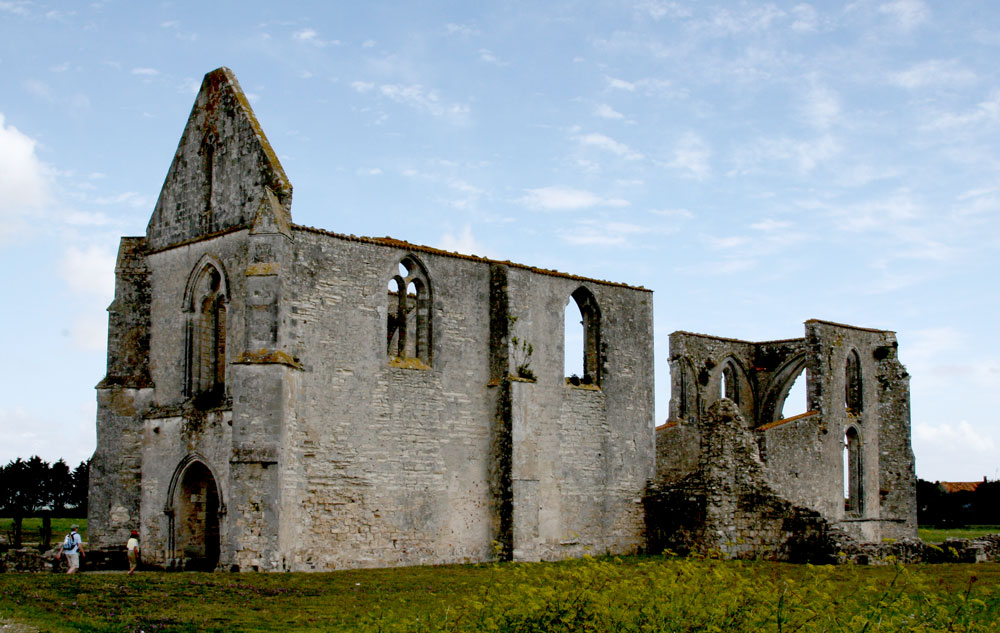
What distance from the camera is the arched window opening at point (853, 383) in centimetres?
3198

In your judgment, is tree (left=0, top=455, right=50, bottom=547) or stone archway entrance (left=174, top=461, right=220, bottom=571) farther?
tree (left=0, top=455, right=50, bottom=547)

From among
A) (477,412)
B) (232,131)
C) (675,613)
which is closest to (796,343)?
(477,412)

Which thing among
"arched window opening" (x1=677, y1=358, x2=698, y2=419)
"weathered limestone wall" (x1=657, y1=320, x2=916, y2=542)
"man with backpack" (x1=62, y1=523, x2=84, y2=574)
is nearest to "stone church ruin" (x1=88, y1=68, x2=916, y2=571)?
"man with backpack" (x1=62, y1=523, x2=84, y2=574)

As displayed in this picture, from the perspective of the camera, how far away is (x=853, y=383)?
3216 centimetres

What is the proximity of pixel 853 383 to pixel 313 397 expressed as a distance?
18.8 meters

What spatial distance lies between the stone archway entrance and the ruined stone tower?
0.14ft

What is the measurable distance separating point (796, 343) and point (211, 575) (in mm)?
21310

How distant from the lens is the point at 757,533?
2408 cm

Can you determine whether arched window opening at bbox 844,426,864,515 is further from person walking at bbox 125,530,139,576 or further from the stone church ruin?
person walking at bbox 125,530,139,576

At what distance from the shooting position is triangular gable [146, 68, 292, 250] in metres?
21.2

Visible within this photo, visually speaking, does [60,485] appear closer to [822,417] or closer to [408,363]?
[408,363]

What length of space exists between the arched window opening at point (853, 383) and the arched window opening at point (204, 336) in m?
19.4

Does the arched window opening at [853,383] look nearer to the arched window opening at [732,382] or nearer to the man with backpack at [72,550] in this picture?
the arched window opening at [732,382]

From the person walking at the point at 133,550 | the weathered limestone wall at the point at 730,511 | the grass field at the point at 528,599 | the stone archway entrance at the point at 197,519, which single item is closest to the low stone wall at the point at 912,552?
the weathered limestone wall at the point at 730,511
